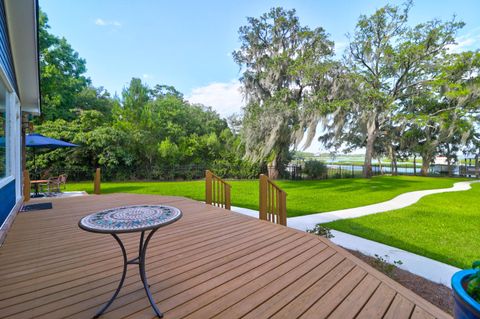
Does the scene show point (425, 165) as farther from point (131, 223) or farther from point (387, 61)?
point (131, 223)

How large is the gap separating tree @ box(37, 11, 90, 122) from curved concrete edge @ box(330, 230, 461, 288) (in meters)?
16.1

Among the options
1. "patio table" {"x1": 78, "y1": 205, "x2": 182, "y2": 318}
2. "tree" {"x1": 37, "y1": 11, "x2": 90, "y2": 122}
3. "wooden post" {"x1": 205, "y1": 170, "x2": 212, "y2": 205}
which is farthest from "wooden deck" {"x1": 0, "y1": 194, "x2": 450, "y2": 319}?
"tree" {"x1": 37, "y1": 11, "x2": 90, "y2": 122}

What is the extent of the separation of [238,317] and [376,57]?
15544mm

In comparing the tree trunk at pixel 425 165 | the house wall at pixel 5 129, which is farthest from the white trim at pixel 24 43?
the tree trunk at pixel 425 165

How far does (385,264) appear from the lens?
9.32 feet

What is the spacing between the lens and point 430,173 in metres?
17.7

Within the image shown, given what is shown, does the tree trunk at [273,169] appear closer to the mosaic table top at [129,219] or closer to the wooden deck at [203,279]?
the wooden deck at [203,279]

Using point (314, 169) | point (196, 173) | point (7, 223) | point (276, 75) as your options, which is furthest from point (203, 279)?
point (314, 169)

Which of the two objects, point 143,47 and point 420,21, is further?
point 143,47

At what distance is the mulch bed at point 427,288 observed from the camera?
85.1 inches

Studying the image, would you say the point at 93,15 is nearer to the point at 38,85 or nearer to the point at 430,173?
the point at 38,85

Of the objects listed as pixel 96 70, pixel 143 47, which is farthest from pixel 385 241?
pixel 96 70

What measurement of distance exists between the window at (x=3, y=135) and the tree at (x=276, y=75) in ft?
26.4

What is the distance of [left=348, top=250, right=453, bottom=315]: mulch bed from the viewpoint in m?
2.16
